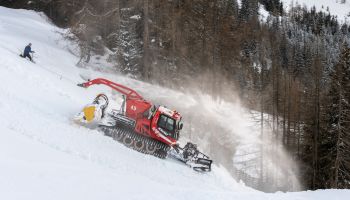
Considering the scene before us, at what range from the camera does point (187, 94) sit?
1802 inches

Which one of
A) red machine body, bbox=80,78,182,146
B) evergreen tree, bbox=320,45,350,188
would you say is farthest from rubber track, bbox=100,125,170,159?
evergreen tree, bbox=320,45,350,188

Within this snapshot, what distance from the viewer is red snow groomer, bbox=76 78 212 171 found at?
66.6ft

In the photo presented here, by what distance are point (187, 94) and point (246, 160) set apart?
34.3 feet

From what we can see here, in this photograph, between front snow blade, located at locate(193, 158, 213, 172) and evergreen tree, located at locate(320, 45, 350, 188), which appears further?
evergreen tree, located at locate(320, 45, 350, 188)

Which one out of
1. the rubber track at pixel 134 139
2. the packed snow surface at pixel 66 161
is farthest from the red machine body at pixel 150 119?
the packed snow surface at pixel 66 161

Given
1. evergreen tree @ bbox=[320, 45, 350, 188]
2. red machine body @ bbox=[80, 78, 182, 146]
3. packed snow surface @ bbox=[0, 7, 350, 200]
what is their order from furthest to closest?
evergreen tree @ bbox=[320, 45, 350, 188], red machine body @ bbox=[80, 78, 182, 146], packed snow surface @ bbox=[0, 7, 350, 200]

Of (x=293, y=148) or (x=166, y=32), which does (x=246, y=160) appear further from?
(x=166, y=32)

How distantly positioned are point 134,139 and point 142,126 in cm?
80

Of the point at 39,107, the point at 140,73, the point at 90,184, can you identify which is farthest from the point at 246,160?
the point at 90,184

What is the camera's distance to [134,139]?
2059 cm

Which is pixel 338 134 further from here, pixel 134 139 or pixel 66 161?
pixel 66 161

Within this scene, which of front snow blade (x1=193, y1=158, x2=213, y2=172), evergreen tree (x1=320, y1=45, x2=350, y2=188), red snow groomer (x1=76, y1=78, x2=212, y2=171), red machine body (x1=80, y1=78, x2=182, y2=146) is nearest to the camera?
red snow groomer (x1=76, y1=78, x2=212, y2=171)

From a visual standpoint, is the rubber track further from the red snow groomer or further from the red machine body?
the red machine body

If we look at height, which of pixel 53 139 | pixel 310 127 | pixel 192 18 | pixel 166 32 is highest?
pixel 192 18
